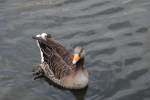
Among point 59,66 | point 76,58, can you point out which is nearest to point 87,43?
point 59,66

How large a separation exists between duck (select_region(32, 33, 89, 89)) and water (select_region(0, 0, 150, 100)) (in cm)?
20

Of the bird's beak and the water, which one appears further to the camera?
the water

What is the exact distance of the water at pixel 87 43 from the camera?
12203 millimetres

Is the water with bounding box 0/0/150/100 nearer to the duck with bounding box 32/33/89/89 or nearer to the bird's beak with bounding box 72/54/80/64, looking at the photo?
the duck with bounding box 32/33/89/89

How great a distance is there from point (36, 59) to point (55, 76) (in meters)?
0.90

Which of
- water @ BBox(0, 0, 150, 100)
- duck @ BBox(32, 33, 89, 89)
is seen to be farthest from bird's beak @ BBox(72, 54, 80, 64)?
water @ BBox(0, 0, 150, 100)

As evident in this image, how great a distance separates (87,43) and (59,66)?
1387 mm

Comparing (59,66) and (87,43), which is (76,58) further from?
(87,43)

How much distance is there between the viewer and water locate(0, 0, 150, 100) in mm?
12203

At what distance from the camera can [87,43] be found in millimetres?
13859

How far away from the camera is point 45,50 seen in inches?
514

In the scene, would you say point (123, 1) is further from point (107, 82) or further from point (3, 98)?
point (3, 98)

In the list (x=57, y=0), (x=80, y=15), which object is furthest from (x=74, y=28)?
(x=57, y=0)

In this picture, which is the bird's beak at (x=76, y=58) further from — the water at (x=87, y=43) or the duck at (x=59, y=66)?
the water at (x=87, y=43)
